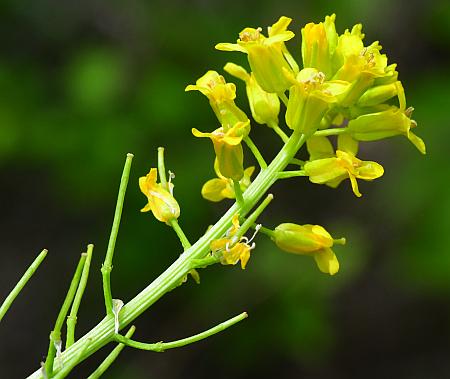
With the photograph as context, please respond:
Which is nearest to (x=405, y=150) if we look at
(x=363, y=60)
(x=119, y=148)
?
(x=119, y=148)

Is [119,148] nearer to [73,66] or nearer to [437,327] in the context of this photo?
[73,66]

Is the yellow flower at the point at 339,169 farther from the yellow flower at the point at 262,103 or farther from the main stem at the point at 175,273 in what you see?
the yellow flower at the point at 262,103

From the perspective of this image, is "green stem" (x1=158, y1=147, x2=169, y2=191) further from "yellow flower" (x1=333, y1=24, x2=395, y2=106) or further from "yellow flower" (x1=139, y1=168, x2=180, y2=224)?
"yellow flower" (x1=333, y1=24, x2=395, y2=106)

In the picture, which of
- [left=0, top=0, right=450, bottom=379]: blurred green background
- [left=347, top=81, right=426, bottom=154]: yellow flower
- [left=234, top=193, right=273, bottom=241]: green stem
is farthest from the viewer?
[left=0, top=0, right=450, bottom=379]: blurred green background

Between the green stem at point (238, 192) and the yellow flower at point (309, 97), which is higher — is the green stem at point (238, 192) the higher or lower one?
the lower one

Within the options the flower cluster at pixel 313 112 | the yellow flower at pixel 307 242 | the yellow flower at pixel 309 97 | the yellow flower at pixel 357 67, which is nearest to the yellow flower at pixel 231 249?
the flower cluster at pixel 313 112

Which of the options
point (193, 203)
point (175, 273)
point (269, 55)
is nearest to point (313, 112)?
point (269, 55)

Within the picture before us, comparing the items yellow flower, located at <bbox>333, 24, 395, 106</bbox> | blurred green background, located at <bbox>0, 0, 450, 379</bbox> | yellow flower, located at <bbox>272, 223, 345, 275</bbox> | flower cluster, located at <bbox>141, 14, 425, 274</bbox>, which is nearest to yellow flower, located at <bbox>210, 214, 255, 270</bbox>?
flower cluster, located at <bbox>141, 14, 425, 274</bbox>
